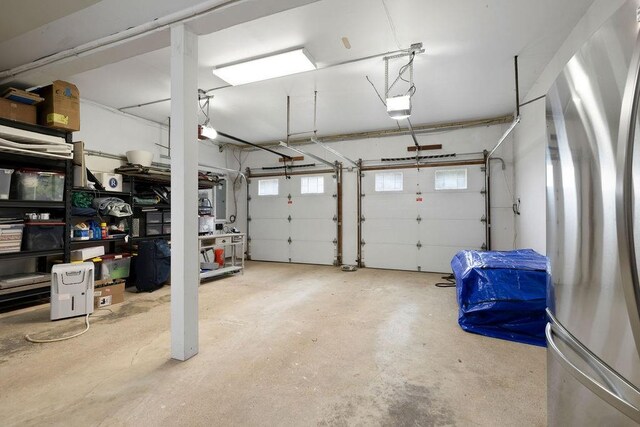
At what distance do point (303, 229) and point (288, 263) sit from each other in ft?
2.92

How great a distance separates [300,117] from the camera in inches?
204

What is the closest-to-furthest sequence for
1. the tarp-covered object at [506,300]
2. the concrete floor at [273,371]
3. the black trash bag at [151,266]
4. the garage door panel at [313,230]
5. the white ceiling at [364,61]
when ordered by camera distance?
the concrete floor at [273,371]
the white ceiling at [364,61]
the tarp-covered object at [506,300]
the black trash bag at [151,266]
the garage door panel at [313,230]

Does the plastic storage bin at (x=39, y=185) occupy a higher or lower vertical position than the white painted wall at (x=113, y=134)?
lower

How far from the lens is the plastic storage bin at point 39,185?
3248mm

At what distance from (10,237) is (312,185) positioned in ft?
16.1

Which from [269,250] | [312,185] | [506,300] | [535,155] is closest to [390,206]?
[312,185]

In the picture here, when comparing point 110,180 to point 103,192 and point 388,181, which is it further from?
point 388,181

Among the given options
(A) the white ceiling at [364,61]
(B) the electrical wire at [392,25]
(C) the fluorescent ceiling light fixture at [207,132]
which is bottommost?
(C) the fluorescent ceiling light fixture at [207,132]

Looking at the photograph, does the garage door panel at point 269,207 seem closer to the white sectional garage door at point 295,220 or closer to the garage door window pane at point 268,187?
the white sectional garage door at point 295,220

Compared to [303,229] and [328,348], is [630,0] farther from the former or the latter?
[303,229]

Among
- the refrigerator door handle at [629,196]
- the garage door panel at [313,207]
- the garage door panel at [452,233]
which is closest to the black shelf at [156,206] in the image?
the garage door panel at [313,207]

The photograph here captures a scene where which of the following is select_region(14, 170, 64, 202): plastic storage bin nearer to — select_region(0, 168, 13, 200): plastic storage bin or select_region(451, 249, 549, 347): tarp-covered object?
select_region(0, 168, 13, 200): plastic storage bin

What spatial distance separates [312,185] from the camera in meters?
6.73

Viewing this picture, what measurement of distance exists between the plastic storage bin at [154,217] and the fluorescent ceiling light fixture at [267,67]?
2615 millimetres
